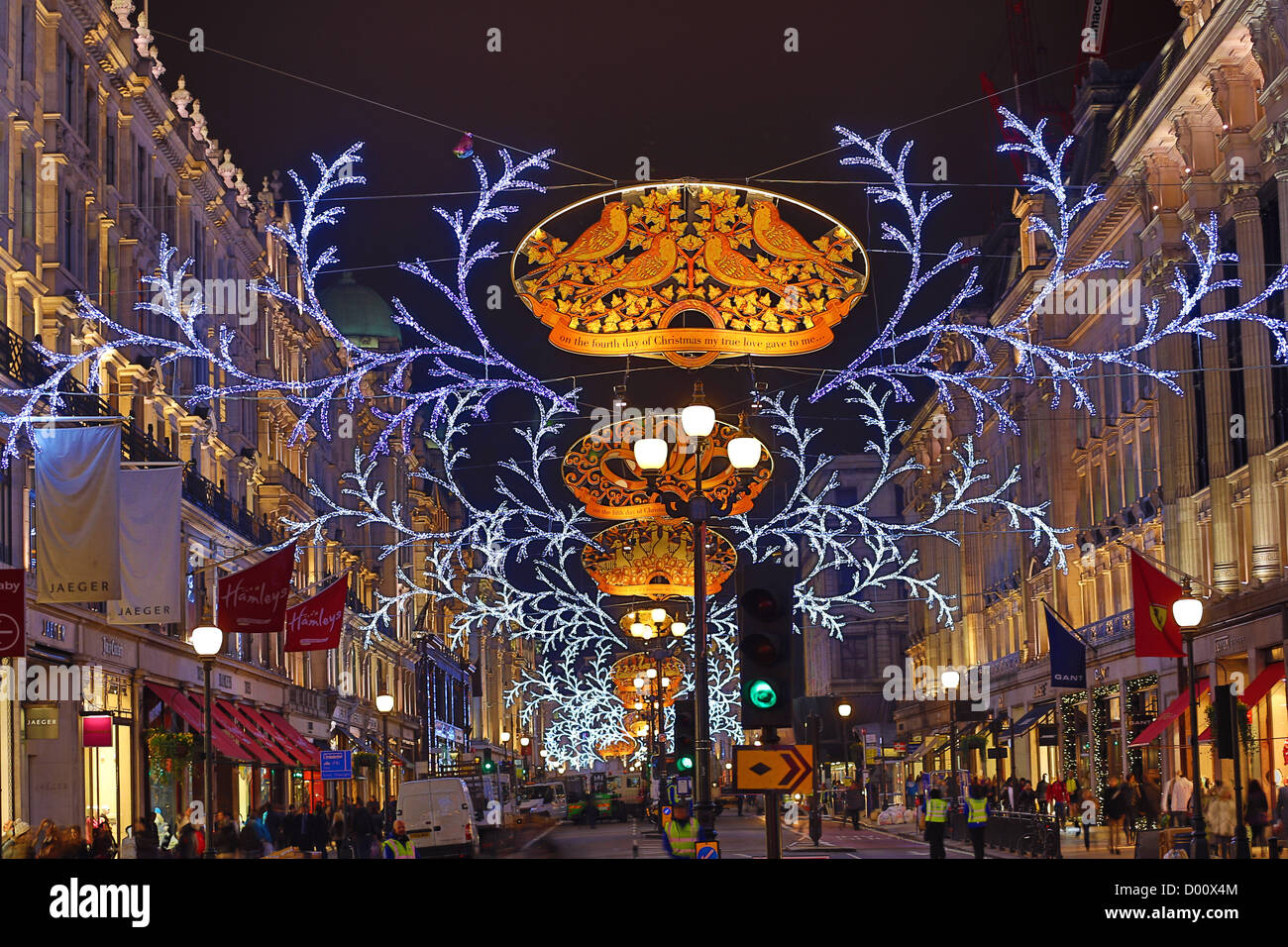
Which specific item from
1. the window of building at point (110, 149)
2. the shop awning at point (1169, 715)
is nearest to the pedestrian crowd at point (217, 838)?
the window of building at point (110, 149)

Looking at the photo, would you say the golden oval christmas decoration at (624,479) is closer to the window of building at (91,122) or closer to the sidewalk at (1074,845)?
the sidewalk at (1074,845)

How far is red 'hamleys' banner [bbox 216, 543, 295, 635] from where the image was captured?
3212 centimetres

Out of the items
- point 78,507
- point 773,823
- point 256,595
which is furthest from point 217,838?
point 773,823

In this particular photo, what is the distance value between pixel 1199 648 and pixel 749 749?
30516 millimetres

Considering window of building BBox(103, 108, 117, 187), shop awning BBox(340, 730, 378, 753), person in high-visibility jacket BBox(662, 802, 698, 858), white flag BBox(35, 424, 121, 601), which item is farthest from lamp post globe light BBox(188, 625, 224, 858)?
shop awning BBox(340, 730, 378, 753)

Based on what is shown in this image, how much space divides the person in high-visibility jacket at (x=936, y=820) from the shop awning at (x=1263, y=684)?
10319 millimetres

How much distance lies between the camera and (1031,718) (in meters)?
64.5

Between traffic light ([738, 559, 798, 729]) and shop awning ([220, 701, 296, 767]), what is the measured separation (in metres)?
36.6

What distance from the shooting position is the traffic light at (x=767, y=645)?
17.2 meters
